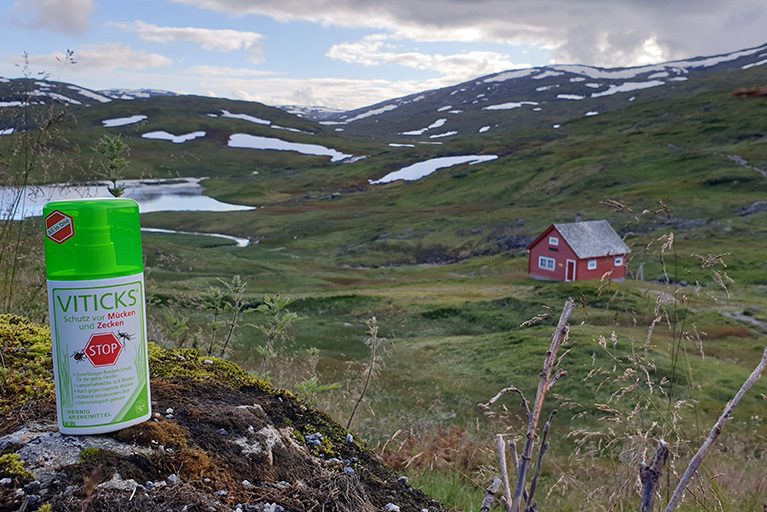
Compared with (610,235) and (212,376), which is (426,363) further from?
(610,235)

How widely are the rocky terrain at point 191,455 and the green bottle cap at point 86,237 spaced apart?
0.87 m

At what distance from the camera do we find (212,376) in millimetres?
4371

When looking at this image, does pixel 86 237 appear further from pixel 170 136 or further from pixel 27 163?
pixel 170 136

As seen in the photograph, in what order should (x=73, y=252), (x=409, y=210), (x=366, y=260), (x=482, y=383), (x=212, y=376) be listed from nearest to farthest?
(x=73, y=252)
(x=212, y=376)
(x=482, y=383)
(x=366, y=260)
(x=409, y=210)

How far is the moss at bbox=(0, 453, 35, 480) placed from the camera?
2.56 m

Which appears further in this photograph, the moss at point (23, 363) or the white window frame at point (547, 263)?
the white window frame at point (547, 263)

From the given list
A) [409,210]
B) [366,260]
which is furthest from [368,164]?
[366,260]

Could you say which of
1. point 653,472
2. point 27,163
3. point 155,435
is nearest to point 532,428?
point 653,472

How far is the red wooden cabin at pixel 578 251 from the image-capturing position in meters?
50.0

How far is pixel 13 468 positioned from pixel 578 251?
1999 inches

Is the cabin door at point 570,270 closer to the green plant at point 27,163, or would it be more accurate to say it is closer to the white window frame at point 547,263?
the white window frame at point 547,263

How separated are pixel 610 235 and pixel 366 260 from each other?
3037 centimetres

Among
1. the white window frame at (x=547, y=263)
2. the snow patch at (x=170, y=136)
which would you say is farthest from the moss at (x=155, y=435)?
the snow patch at (x=170, y=136)

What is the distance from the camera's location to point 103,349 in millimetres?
2900
